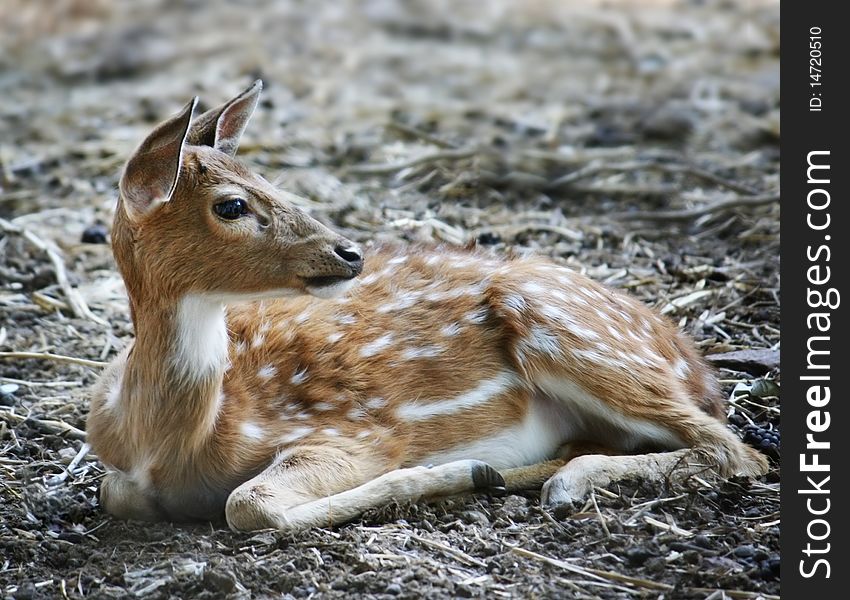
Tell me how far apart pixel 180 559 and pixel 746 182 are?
5.19 metres

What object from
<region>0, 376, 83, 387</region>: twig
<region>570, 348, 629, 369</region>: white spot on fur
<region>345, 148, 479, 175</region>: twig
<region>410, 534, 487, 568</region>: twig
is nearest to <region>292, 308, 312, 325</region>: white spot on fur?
<region>570, 348, 629, 369</region>: white spot on fur

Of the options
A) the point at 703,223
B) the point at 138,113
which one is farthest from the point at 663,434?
the point at 138,113

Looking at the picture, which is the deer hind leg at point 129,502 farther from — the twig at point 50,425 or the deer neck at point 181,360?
the twig at point 50,425

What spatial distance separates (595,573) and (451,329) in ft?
4.77

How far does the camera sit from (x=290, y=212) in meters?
4.90

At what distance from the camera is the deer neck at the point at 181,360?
4.86m

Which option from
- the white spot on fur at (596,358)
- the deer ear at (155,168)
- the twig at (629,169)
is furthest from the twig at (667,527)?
the twig at (629,169)

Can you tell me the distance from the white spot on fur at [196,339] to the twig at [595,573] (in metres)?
1.28

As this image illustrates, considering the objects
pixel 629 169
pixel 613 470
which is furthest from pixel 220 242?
pixel 629 169

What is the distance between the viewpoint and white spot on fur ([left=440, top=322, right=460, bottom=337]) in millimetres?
5516

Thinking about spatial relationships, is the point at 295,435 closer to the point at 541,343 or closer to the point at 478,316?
the point at 478,316

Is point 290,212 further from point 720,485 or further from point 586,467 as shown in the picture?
point 720,485

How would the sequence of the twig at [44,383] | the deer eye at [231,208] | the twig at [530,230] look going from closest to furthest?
1. the deer eye at [231,208]
2. the twig at [44,383]
3. the twig at [530,230]

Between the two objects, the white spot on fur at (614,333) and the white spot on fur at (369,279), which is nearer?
the white spot on fur at (614,333)
